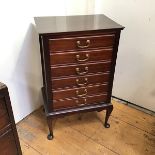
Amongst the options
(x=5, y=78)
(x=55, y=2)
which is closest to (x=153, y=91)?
(x=55, y=2)

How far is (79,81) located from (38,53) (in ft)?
1.54

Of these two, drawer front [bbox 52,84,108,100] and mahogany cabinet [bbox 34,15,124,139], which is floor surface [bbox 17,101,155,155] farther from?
drawer front [bbox 52,84,108,100]

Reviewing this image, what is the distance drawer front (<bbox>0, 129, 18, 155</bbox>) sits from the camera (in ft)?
3.60

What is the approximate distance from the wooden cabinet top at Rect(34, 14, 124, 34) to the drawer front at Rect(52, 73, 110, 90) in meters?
0.32

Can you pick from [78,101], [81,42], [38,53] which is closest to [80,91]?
[78,101]

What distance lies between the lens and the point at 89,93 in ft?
4.82

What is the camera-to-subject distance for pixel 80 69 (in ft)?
4.40

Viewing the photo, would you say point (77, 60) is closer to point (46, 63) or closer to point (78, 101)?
point (46, 63)

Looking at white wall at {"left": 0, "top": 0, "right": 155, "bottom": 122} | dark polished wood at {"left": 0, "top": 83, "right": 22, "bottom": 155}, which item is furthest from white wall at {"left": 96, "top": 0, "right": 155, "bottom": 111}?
dark polished wood at {"left": 0, "top": 83, "right": 22, "bottom": 155}

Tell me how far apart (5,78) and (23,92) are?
23cm

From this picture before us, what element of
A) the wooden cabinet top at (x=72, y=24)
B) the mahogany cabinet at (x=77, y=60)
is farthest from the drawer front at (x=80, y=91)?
the wooden cabinet top at (x=72, y=24)

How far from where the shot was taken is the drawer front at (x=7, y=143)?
1.10m

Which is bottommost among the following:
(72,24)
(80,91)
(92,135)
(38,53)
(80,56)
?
(92,135)

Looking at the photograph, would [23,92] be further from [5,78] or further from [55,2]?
[55,2]
